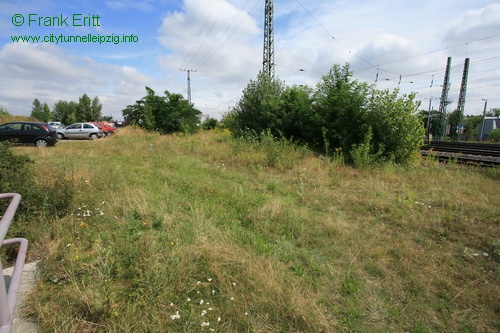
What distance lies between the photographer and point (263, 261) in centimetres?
292

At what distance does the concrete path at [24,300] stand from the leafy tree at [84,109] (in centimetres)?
8910

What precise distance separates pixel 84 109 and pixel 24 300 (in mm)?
91131

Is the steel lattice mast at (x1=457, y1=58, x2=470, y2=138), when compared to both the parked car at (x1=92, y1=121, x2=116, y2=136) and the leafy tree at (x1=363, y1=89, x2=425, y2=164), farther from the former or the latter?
the parked car at (x1=92, y1=121, x2=116, y2=136)

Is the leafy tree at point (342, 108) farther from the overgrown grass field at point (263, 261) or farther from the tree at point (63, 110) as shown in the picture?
the tree at point (63, 110)

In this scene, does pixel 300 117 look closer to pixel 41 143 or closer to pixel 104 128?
pixel 41 143

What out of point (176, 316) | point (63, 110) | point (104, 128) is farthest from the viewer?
point (63, 110)

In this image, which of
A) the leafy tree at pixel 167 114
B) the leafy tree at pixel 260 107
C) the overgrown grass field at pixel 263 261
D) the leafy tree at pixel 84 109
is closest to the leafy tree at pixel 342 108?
the leafy tree at pixel 260 107

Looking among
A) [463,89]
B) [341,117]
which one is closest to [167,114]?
[341,117]

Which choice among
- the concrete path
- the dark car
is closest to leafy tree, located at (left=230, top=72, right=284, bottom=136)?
the dark car

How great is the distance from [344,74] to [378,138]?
3636 mm

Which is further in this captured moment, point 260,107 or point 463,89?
point 463,89

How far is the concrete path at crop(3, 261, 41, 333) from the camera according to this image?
83.5 inches

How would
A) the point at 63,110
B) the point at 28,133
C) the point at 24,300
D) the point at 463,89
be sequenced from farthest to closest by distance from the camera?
the point at 63,110, the point at 463,89, the point at 28,133, the point at 24,300

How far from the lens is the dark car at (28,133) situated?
15.0 m
